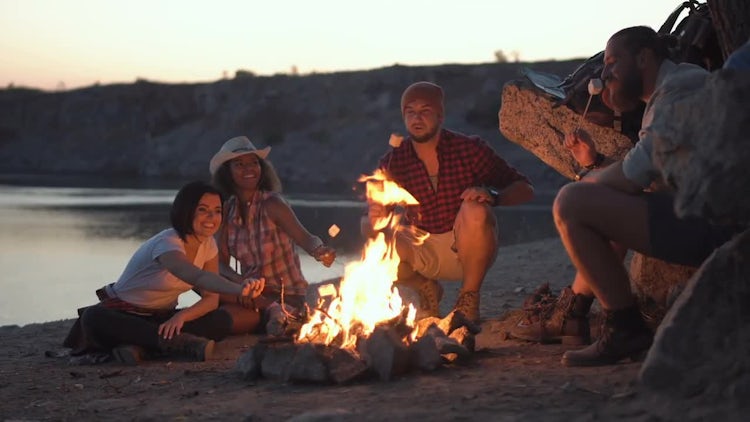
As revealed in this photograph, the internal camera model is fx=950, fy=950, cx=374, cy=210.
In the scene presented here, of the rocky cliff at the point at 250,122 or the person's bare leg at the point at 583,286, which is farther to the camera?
the rocky cliff at the point at 250,122

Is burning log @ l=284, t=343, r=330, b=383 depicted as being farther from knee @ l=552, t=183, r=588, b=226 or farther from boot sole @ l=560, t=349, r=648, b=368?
knee @ l=552, t=183, r=588, b=226

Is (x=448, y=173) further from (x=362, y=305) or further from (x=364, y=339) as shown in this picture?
(x=364, y=339)

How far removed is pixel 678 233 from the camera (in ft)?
13.0

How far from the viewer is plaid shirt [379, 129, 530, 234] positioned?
6.16 meters

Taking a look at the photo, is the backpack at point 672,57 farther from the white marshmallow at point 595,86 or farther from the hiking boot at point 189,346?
the hiking boot at point 189,346

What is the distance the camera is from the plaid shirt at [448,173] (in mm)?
6156

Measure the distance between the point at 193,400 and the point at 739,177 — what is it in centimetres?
248

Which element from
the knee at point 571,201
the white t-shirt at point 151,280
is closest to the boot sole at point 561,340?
the knee at point 571,201

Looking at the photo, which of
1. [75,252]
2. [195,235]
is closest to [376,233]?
[195,235]

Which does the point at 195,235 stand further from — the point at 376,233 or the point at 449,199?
the point at 449,199

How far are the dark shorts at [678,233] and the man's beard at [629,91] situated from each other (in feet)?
1.71

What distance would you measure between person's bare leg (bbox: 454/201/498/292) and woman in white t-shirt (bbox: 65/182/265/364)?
1.29 metres

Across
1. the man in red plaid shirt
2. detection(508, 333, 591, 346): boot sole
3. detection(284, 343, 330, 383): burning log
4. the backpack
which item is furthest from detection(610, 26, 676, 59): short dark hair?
detection(284, 343, 330, 383): burning log

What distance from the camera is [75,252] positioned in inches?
559
